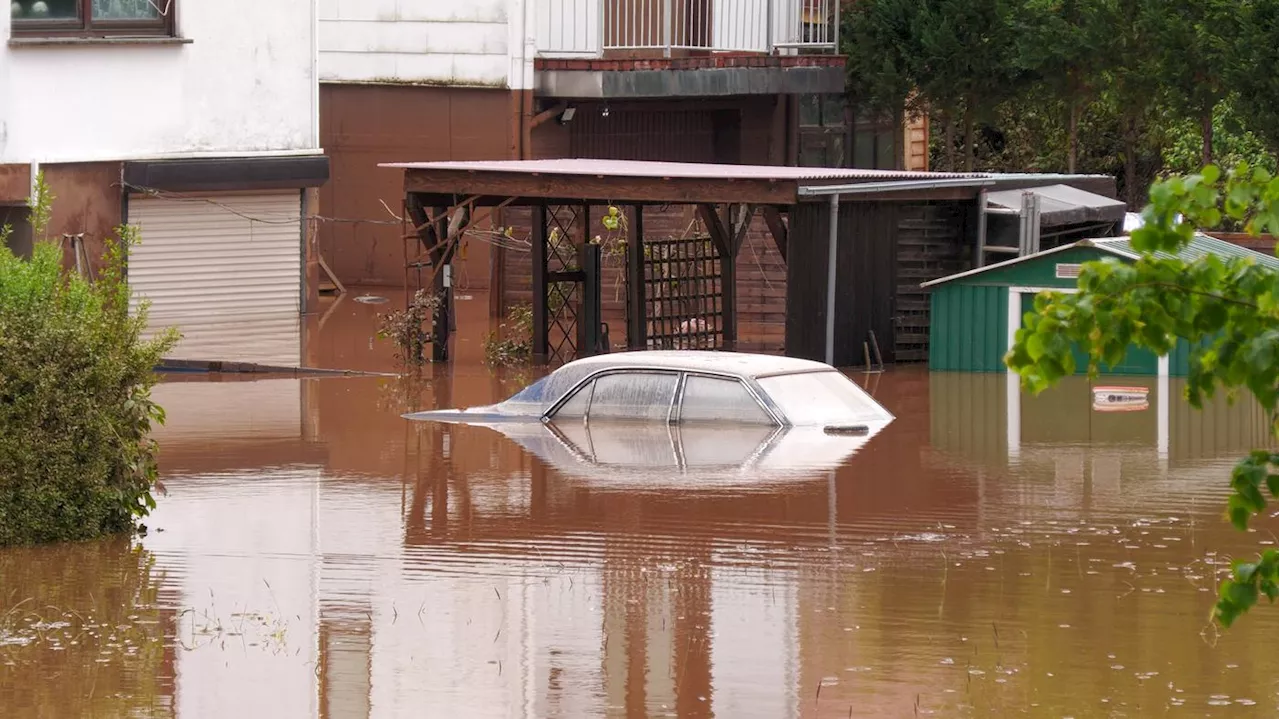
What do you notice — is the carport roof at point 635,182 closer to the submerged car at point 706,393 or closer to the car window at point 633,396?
the submerged car at point 706,393

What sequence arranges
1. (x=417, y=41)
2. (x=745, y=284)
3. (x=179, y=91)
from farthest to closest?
(x=417, y=41)
(x=745, y=284)
(x=179, y=91)

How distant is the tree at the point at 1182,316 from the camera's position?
509 centimetres

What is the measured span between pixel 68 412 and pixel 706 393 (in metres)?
6.58

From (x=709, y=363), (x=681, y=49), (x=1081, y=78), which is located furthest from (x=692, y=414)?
(x=1081, y=78)

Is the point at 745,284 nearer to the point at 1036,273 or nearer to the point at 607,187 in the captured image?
the point at 1036,273

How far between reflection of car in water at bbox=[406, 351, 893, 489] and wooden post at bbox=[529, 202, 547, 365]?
5792mm

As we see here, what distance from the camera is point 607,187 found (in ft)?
75.9

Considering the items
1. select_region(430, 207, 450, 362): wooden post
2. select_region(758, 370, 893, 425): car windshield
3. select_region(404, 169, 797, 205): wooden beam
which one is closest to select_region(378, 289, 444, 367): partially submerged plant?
select_region(430, 207, 450, 362): wooden post

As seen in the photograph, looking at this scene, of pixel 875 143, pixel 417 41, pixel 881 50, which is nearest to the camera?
pixel 417 41

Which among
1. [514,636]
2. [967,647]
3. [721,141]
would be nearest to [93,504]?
[514,636]

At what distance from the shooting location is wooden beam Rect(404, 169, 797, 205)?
22.7 metres

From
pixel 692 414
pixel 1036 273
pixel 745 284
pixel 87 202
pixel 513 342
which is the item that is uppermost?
pixel 87 202

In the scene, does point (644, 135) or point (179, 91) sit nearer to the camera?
point (179, 91)

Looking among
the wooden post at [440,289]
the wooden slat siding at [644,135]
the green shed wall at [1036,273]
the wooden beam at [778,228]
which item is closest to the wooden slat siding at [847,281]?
the wooden beam at [778,228]
